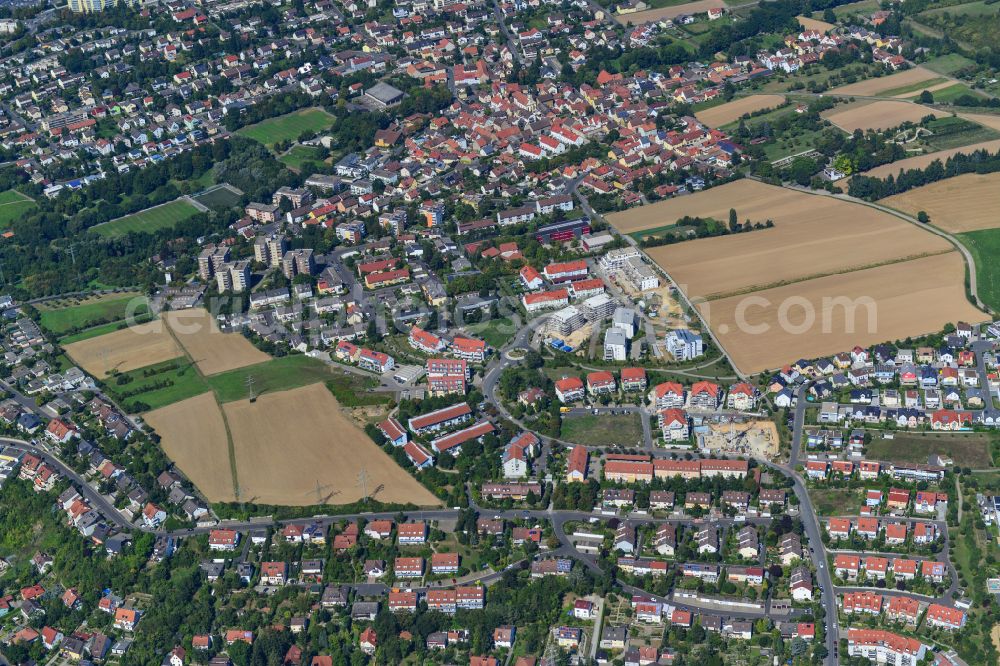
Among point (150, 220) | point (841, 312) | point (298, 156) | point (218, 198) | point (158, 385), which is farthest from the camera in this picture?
point (298, 156)

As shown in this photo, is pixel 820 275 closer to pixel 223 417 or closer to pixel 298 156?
pixel 223 417

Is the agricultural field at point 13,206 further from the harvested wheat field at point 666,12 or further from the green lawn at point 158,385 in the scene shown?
the harvested wheat field at point 666,12

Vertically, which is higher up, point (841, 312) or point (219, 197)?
point (841, 312)

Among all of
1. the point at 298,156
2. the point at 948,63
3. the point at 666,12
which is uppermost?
the point at 948,63

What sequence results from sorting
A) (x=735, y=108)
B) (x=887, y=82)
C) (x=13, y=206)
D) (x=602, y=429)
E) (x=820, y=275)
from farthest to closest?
(x=887, y=82)
(x=735, y=108)
(x=13, y=206)
(x=820, y=275)
(x=602, y=429)

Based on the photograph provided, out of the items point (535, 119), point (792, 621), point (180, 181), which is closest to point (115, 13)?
point (180, 181)

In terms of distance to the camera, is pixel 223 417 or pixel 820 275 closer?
pixel 223 417

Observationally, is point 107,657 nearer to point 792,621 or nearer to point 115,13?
point 792,621

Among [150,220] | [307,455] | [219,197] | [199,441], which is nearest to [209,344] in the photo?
[199,441]
